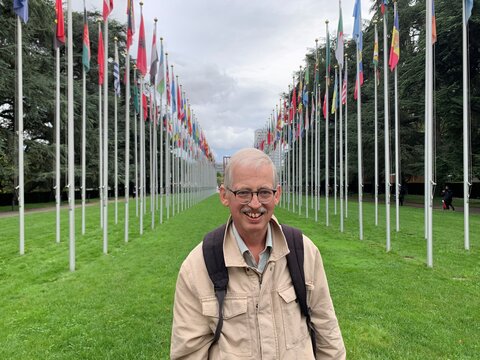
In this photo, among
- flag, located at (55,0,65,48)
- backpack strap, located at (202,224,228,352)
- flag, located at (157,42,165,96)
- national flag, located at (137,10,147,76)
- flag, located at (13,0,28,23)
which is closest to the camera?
backpack strap, located at (202,224,228,352)

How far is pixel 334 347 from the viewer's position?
6.74 feet

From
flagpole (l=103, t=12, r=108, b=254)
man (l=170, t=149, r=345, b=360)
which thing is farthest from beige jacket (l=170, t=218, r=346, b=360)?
flagpole (l=103, t=12, r=108, b=254)

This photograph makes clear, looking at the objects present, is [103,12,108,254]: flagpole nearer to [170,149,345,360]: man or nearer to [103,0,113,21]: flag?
[103,0,113,21]: flag

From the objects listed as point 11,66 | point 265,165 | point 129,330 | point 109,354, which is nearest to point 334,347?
point 265,165

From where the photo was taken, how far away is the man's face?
1.84m

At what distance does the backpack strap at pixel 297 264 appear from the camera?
6.25ft

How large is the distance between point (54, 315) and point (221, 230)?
5067 mm

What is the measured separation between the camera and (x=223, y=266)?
1850 mm

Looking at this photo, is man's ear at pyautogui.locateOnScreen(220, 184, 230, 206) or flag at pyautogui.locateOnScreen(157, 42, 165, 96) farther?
flag at pyautogui.locateOnScreen(157, 42, 165, 96)

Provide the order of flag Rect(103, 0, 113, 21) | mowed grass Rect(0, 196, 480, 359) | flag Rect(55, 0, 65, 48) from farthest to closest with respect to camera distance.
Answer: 1. flag Rect(103, 0, 113, 21)
2. flag Rect(55, 0, 65, 48)
3. mowed grass Rect(0, 196, 480, 359)

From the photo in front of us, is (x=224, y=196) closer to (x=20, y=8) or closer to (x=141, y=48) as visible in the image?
(x=20, y=8)

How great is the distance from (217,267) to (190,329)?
0.99 ft

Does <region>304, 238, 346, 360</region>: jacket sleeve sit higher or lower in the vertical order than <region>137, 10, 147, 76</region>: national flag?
lower

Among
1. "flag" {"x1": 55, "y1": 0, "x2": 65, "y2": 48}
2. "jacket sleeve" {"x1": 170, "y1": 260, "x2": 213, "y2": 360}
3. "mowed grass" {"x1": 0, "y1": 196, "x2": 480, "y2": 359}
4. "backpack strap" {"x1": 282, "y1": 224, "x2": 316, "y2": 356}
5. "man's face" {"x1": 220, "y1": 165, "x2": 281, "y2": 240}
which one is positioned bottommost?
"mowed grass" {"x1": 0, "y1": 196, "x2": 480, "y2": 359}
